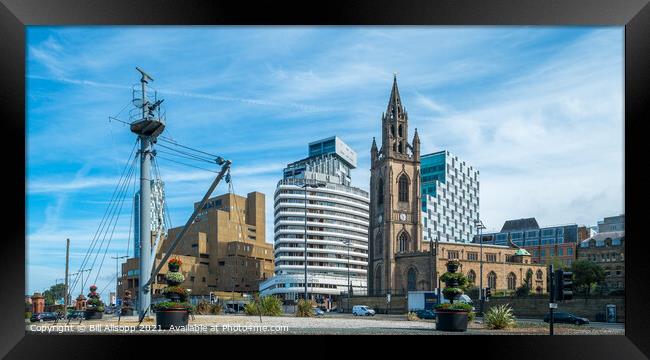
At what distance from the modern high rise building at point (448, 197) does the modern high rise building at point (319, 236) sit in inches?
629

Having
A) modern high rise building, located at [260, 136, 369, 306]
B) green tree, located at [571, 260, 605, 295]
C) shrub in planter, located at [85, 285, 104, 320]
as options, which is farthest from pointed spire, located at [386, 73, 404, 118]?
shrub in planter, located at [85, 285, 104, 320]

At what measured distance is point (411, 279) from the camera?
210 feet

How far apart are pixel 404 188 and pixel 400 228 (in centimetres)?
450

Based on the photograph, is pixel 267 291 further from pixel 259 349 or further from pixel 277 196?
pixel 259 349

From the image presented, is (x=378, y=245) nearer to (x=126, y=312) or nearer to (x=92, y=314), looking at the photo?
(x=126, y=312)

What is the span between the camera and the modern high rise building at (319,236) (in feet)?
247

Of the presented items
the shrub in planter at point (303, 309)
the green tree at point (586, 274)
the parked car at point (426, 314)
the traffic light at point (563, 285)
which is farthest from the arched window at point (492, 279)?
the traffic light at point (563, 285)

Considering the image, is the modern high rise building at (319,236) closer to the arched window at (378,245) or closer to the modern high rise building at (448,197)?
the arched window at (378,245)

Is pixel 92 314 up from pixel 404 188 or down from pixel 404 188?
down

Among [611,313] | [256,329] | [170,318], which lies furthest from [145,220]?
[611,313]
